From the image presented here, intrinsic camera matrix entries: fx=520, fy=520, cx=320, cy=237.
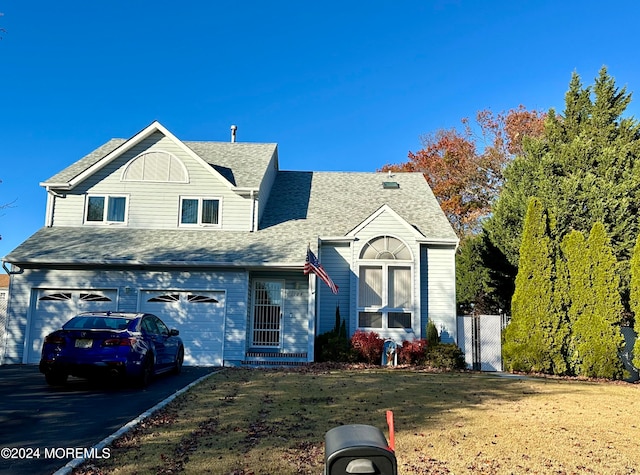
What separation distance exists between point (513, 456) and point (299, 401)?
3.98m

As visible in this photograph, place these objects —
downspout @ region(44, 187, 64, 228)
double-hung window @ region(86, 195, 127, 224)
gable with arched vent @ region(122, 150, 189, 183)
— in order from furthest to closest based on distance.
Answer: gable with arched vent @ region(122, 150, 189, 183)
double-hung window @ region(86, 195, 127, 224)
downspout @ region(44, 187, 64, 228)

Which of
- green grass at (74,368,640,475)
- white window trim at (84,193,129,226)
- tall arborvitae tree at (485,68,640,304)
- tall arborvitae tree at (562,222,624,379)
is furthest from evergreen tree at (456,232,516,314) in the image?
white window trim at (84,193,129,226)

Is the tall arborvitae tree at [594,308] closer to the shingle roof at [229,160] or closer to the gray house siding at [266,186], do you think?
the gray house siding at [266,186]

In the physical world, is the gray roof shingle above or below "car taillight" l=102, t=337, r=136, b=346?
above

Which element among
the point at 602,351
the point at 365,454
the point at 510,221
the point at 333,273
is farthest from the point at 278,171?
the point at 365,454

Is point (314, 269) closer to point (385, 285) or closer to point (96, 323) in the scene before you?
point (385, 285)

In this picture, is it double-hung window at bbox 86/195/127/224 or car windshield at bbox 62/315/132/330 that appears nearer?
car windshield at bbox 62/315/132/330

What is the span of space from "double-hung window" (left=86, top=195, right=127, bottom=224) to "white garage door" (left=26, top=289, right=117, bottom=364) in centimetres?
314

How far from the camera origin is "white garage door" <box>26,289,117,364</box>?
1622 centimetres

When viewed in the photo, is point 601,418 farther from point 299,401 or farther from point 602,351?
point 602,351

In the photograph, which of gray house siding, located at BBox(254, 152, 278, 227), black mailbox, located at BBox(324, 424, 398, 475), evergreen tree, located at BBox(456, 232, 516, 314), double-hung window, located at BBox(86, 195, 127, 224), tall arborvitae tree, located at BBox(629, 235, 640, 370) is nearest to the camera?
black mailbox, located at BBox(324, 424, 398, 475)

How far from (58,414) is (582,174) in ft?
64.7

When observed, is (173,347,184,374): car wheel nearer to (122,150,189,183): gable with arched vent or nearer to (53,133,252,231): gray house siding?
(53,133,252,231): gray house siding

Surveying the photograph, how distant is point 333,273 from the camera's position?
1820 cm
